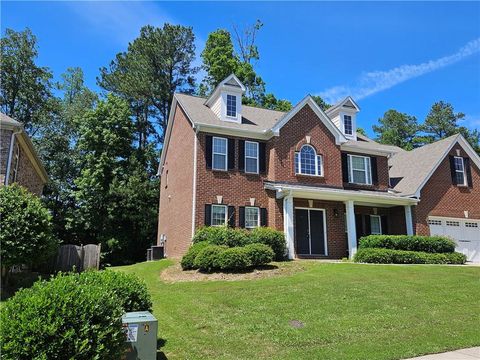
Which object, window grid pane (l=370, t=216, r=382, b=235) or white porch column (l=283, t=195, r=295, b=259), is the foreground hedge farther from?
window grid pane (l=370, t=216, r=382, b=235)

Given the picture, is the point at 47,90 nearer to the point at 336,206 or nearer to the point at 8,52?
the point at 8,52

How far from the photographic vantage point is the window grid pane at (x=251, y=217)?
20656mm

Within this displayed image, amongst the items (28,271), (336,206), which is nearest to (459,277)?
(336,206)

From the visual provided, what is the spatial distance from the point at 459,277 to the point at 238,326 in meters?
9.50

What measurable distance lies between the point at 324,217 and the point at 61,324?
697 inches

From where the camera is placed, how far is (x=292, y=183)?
70.8 ft

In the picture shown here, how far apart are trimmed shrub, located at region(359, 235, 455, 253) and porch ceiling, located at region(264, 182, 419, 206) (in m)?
2.31

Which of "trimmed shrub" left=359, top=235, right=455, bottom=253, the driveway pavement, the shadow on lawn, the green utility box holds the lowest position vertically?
the driveway pavement

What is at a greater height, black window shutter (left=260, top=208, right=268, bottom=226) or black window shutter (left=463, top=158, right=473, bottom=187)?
black window shutter (left=463, top=158, right=473, bottom=187)

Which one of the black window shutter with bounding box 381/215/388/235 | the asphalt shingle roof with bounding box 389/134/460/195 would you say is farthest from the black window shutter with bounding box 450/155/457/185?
the black window shutter with bounding box 381/215/388/235

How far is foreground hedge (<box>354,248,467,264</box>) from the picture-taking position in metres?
18.5

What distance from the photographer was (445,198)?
24.0 m

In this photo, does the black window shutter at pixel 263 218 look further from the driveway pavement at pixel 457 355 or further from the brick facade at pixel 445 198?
the driveway pavement at pixel 457 355

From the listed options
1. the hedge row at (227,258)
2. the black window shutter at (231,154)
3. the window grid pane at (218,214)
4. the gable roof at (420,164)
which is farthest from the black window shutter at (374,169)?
the hedge row at (227,258)
